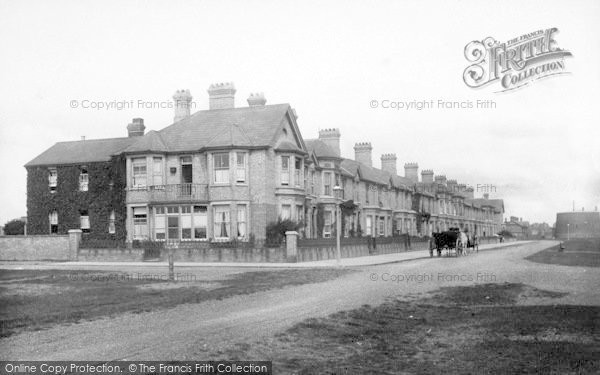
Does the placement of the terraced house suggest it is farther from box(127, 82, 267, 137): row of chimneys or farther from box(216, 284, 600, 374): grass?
box(216, 284, 600, 374): grass

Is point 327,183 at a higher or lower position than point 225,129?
lower

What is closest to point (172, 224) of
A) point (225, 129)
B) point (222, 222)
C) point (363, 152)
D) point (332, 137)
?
point (222, 222)

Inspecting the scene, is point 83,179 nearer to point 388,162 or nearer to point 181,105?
point 181,105

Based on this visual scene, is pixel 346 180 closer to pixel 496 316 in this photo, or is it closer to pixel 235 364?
pixel 496 316

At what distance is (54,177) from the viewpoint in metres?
40.5

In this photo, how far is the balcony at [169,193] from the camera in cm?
3466

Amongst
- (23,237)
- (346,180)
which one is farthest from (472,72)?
(346,180)

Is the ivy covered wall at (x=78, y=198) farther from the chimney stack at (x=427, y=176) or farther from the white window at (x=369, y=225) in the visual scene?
the chimney stack at (x=427, y=176)

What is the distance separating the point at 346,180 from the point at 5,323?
3856 centimetres

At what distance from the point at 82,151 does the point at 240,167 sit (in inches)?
542

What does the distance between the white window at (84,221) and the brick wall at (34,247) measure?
5502mm

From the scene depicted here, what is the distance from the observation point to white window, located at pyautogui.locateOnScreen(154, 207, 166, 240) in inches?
1380

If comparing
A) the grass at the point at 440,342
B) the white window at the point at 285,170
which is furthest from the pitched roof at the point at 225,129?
the grass at the point at 440,342

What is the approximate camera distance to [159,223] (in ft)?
115
